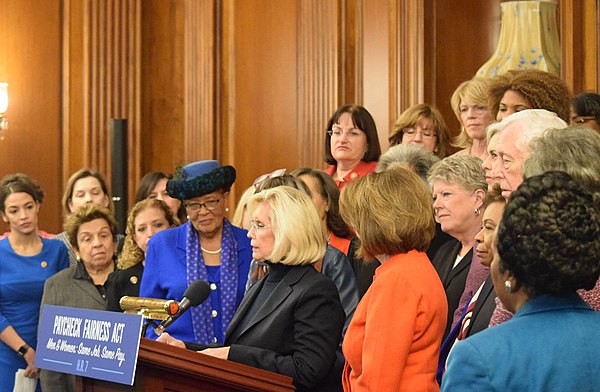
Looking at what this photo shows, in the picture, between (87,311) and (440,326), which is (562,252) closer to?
(440,326)

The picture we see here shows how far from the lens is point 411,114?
5.85 m

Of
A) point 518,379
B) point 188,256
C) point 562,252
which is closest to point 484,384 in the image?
point 518,379

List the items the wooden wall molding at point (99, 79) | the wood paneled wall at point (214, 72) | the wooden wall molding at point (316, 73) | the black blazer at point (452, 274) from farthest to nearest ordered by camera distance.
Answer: the wooden wall molding at point (99, 79) < the wooden wall molding at point (316, 73) < the wood paneled wall at point (214, 72) < the black blazer at point (452, 274)

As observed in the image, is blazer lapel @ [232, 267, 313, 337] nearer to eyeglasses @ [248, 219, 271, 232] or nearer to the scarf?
eyeglasses @ [248, 219, 271, 232]

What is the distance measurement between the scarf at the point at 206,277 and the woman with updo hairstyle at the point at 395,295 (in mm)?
1214

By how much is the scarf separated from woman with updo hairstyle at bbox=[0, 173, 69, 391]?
1.82 meters

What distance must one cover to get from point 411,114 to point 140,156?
322 cm

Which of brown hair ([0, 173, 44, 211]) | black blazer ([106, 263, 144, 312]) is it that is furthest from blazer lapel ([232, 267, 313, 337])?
brown hair ([0, 173, 44, 211])

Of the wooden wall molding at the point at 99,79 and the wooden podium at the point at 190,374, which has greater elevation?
the wooden wall molding at the point at 99,79

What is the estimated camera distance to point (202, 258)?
4711 mm

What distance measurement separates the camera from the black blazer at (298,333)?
3.62m

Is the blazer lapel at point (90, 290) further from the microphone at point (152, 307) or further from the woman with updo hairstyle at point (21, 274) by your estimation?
the microphone at point (152, 307)

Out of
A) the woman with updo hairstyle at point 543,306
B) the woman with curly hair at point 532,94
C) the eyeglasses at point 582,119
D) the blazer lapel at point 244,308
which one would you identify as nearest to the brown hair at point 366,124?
the eyeglasses at point 582,119

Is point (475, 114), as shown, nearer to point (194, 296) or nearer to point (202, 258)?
point (202, 258)
